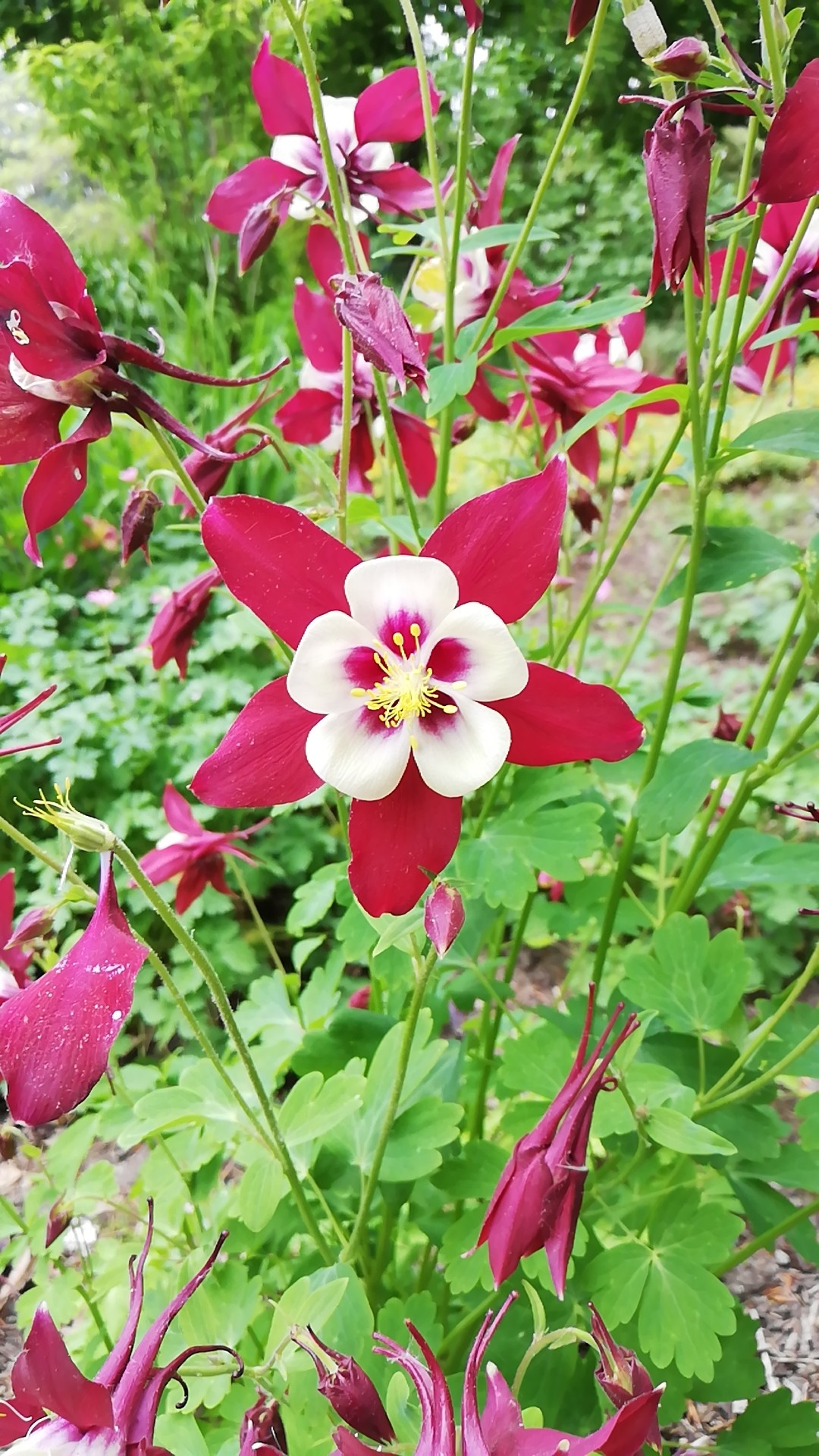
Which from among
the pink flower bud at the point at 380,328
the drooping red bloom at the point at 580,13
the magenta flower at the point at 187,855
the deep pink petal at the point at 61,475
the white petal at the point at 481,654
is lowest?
the magenta flower at the point at 187,855

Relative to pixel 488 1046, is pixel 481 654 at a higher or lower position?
higher

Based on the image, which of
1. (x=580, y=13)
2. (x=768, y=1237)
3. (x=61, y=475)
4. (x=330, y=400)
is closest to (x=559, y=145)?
(x=580, y=13)

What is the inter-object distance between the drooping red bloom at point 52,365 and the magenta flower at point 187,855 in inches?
17.2

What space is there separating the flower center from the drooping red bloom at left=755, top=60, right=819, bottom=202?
1.09 feet

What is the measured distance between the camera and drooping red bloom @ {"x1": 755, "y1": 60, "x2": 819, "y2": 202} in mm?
507

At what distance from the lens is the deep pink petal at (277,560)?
1.47ft

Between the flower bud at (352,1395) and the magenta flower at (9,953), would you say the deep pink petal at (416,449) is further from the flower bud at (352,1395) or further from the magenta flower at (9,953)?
the flower bud at (352,1395)

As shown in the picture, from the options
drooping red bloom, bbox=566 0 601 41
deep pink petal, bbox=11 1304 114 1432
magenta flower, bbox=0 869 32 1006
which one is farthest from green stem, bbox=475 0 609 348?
deep pink petal, bbox=11 1304 114 1432

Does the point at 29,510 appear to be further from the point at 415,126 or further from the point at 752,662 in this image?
the point at 752,662

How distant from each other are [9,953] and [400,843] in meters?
0.35

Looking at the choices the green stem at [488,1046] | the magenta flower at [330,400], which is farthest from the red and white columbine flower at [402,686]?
the green stem at [488,1046]

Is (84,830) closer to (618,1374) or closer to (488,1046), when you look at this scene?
(618,1374)

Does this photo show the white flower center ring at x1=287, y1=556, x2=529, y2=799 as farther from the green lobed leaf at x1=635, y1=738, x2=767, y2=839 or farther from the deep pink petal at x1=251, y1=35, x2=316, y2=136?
the deep pink petal at x1=251, y1=35, x2=316, y2=136

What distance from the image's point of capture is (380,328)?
52cm
